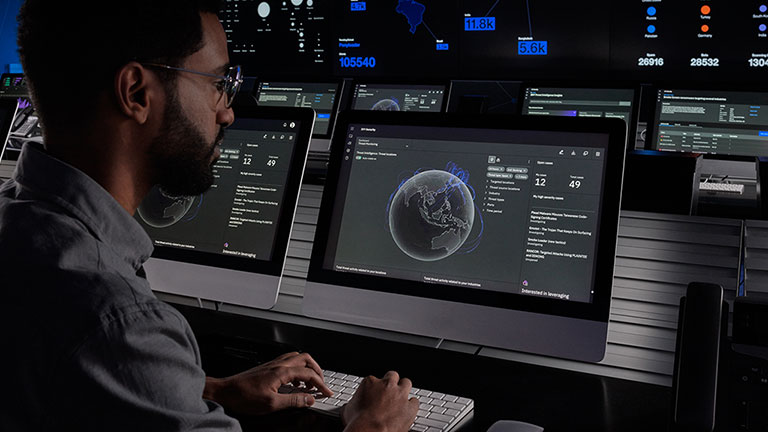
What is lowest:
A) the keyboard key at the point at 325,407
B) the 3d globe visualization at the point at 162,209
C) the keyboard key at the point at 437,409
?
the keyboard key at the point at 325,407

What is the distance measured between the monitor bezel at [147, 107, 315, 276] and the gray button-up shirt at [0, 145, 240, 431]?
630mm

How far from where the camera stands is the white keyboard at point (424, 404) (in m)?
0.95

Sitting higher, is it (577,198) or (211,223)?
(577,198)

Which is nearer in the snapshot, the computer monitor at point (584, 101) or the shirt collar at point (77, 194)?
the shirt collar at point (77, 194)

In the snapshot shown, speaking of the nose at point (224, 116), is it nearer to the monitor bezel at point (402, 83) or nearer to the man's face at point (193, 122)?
the man's face at point (193, 122)

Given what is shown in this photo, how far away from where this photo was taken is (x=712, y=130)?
3887 millimetres

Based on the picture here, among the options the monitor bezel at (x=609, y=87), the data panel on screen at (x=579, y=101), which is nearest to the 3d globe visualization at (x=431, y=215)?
the monitor bezel at (x=609, y=87)

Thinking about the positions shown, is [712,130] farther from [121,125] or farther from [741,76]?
[121,125]

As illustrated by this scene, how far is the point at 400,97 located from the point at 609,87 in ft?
4.31

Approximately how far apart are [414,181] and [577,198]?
29 centimetres

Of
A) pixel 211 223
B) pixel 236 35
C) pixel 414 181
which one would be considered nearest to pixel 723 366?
pixel 414 181

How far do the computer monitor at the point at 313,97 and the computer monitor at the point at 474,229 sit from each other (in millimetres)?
3348

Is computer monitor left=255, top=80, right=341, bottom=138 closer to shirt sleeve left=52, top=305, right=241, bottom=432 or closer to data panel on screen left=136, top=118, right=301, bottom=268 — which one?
data panel on screen left=136, top=118, right=301, bottom=268

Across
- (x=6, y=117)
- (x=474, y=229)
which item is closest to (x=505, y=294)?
(x=474, y=229)
